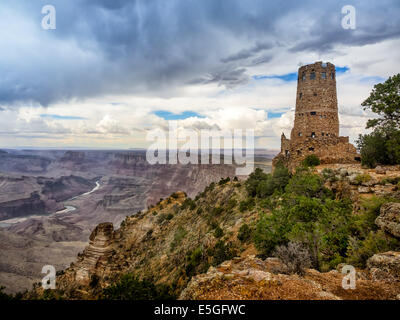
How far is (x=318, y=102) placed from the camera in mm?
21688

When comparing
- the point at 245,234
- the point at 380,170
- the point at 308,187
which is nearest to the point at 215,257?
the point at 245,234

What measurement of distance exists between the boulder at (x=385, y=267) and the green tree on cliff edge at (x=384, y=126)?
12167mm

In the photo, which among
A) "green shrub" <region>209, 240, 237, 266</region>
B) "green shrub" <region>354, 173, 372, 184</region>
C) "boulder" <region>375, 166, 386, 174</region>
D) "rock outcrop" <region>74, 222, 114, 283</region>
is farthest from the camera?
"rock outcrop" <region>74, 222, 114, 283</region>

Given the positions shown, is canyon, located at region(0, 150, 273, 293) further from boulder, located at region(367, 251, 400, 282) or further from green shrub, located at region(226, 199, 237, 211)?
boulder, located at region(367, 251, 400, 282)

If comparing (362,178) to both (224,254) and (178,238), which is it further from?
(178,238)

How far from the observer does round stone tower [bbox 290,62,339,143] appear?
21.6m

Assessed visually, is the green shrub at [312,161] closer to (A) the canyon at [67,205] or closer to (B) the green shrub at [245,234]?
(A) the canyon at [67,205]

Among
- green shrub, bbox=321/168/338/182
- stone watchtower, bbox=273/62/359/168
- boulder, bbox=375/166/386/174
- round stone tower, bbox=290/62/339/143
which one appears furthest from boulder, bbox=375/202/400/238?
round stone tower, bbox=290/62/339/143

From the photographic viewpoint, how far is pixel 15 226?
102062 mm

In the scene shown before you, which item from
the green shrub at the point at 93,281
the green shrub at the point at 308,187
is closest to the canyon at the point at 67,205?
the green shrub at the point at 308,187

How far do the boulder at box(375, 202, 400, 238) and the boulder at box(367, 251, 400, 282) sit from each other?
3.29ft
